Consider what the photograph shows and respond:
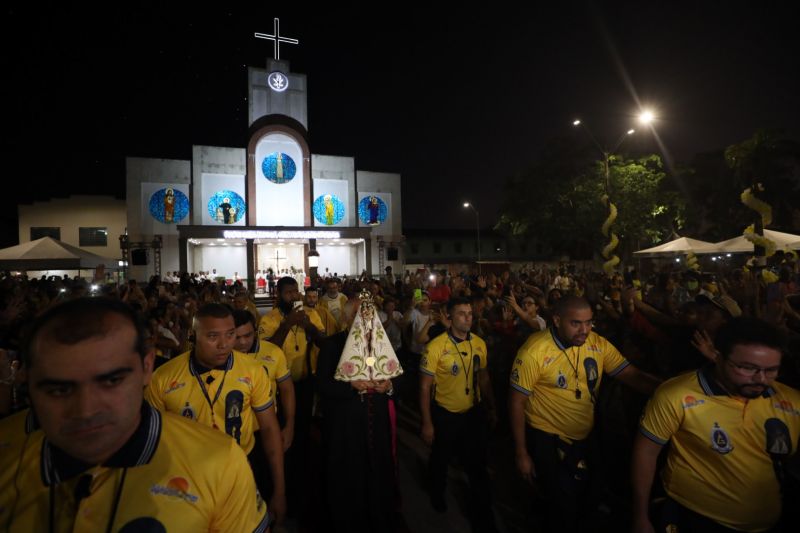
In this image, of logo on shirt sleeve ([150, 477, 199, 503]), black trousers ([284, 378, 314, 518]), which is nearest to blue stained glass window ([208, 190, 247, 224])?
black trousers ([284, 378, 314, 518])

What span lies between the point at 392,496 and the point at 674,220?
106 ft

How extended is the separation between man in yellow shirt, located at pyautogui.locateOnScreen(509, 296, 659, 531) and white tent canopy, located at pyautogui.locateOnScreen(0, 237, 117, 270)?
14309 millimetres

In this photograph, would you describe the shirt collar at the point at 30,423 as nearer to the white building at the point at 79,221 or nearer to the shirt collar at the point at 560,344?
the shirt collar at the point at 560,344

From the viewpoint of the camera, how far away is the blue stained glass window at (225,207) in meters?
29.1

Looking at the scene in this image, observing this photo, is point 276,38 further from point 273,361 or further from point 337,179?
point 273,361

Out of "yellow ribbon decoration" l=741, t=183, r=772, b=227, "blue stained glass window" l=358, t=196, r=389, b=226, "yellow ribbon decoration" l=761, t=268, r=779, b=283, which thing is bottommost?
"yellow ribbon decoration" l=761, t=268, r=779, b=283

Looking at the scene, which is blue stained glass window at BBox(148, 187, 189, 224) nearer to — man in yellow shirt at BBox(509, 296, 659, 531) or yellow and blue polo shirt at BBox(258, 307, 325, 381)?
yellow and blue polo shirt at BBox(258, 307, 325, 381)

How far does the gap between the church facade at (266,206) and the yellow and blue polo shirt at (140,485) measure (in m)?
26.2

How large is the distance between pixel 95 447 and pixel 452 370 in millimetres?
3404

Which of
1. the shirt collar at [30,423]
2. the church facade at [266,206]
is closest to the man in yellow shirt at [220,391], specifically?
the shirt collar at [30,423]

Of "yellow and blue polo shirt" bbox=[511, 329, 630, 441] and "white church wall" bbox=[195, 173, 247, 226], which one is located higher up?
"white church wall" bbox=[195, 173, 247, 226]

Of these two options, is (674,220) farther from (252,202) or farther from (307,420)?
(307,420)

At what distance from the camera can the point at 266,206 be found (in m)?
30.4

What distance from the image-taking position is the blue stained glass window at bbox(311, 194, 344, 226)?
103 feet
